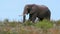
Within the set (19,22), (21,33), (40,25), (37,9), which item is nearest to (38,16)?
(37,9)

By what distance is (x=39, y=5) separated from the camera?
A: 788 inches

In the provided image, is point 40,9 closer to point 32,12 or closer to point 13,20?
point 32,12

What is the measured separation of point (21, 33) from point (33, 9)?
9.29 metres

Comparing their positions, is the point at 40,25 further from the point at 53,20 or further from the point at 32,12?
the point at 32,12

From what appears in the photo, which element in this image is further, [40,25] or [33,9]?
[33,9]

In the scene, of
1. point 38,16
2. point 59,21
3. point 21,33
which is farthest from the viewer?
point 38,16

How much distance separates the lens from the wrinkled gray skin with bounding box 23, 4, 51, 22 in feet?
60.4

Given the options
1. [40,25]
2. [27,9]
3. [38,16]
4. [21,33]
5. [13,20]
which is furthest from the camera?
[38,16]

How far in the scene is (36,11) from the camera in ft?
62.7

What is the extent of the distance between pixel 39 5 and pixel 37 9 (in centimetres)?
71

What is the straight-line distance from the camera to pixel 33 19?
18.6 m

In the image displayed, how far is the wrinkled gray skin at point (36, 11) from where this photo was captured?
1842 cm

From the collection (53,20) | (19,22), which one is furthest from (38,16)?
(19,22)

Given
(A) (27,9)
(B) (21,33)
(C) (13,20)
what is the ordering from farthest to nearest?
(A) (27,9)
(C) (13,20)
(B) (21,33)
